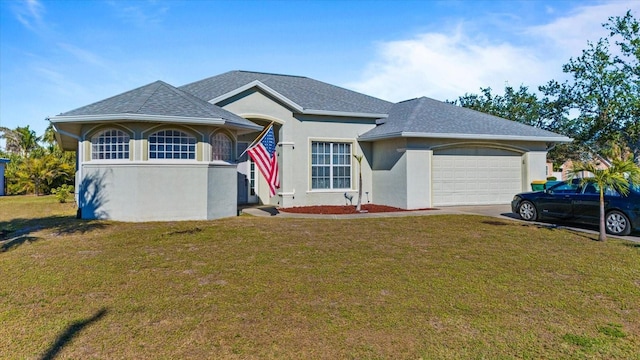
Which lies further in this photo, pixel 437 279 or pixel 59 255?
pixel 59 255

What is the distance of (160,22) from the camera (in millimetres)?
13930

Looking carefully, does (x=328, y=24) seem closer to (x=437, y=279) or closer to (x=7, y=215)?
(x=437, y=279)

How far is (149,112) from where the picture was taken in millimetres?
11516

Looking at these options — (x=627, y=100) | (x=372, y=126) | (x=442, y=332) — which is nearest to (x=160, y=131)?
(x=372, y=126)

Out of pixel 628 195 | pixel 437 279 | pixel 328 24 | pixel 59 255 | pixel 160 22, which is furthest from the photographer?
pixel 328 24

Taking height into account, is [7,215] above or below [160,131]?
below

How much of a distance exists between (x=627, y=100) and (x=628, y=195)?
66.8 feet

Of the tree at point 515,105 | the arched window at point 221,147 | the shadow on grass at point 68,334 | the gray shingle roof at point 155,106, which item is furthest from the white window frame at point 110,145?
the tree at point 515,105

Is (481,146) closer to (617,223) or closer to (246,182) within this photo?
(617,223)

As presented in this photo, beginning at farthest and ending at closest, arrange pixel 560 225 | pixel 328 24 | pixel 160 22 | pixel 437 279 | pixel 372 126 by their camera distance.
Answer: pixel 372 126 < pixel 328 24 < pixel 160 22 < pixel 560 225 < pixel 437 279

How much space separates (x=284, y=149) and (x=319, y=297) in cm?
1131

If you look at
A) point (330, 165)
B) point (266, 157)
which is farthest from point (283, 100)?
point (266, 157)

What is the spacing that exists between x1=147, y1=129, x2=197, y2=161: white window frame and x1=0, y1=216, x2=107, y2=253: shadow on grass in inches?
106

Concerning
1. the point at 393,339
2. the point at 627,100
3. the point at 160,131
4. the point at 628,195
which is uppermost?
the point at 627,100
